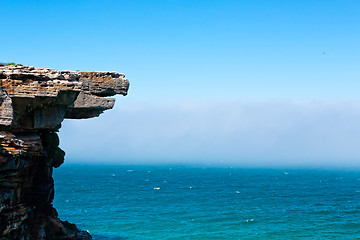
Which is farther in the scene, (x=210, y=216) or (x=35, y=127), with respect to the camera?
(x=210, y=216)

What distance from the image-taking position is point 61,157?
45.5 meters

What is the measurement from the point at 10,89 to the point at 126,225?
36.0 m

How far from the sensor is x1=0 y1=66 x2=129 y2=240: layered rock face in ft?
107

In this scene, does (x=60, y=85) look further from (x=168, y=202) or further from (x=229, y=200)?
(x=229, y=200)

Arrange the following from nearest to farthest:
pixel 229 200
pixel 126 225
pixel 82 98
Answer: pixel 82 98 < pixel 126 225 < pixel 229 200

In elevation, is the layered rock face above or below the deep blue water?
above

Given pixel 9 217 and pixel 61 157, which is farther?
pixel 61 157

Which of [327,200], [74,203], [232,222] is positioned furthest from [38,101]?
[327,200]

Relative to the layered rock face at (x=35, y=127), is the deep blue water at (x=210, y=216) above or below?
below

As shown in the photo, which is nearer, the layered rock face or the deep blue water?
the layered rock face

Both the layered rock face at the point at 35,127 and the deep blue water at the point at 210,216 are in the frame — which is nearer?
the layered rock face at the point at 35,127

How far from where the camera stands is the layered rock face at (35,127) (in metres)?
32.6

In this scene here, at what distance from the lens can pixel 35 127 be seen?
36.1 meters

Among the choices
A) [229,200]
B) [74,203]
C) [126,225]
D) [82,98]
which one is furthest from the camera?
[229,200]
